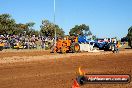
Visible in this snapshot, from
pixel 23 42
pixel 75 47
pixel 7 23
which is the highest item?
pixel 7 23

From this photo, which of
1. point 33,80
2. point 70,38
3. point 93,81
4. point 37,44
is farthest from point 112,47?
point 93,81

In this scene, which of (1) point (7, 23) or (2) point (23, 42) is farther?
(1) point (7, 23)

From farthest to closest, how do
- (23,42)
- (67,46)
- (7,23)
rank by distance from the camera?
(7,23) < (23,42) < (67,46)

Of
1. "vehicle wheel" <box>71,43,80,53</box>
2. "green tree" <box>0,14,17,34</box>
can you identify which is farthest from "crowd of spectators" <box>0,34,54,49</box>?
"green tree" <box>0,14,17,34</box>

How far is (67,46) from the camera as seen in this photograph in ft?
101

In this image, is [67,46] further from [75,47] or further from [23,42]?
[23,42]

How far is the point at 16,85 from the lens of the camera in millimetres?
11070

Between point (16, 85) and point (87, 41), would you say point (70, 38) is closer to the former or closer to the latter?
point (87, 41)

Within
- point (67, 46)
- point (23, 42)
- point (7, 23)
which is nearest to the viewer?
point (67, 46)

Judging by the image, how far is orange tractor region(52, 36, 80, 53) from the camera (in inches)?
1205

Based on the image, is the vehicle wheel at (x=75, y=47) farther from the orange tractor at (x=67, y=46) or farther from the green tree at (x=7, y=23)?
the green tree at (x=7, y=23)

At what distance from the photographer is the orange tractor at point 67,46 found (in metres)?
30.6

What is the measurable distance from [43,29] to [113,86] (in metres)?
55.2

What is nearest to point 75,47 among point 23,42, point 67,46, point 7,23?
point 67,46
